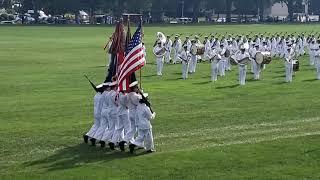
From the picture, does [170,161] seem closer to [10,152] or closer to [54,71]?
[10,152]

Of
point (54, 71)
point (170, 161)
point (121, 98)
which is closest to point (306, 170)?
point (170, 161)

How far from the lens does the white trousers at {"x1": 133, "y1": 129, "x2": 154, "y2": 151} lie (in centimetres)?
1984

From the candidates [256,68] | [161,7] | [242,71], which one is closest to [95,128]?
[242,71]

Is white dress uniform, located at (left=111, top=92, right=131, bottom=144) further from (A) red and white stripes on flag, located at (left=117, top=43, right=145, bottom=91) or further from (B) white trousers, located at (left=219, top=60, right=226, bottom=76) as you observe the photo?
(B) white trousers, located at (left=219, top=60, right=226, bottom=76)

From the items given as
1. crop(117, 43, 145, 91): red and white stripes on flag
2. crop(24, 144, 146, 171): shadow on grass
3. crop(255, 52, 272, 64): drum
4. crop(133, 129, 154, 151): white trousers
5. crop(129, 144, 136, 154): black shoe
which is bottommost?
crop(24, 144, 146, 171): shadow on grass

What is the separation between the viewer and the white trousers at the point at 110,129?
20.6 meters

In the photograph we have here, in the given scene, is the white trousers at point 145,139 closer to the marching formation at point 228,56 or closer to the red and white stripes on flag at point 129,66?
the red and white stripes on flag at point 129,66

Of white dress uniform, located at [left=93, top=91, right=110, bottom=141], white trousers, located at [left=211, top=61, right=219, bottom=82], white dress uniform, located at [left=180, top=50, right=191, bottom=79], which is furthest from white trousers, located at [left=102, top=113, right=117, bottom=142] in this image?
white dress uniform, located at [left=180, top=50, right=191, bottom=79]

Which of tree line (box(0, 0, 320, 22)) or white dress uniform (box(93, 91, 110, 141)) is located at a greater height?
tree line (box(0, 0, 320, 22))

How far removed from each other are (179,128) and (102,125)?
3668mm

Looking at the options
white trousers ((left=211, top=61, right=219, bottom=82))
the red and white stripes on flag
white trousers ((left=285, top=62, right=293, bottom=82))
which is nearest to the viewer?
the red and white stripes on flag

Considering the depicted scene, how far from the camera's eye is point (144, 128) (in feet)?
64.8

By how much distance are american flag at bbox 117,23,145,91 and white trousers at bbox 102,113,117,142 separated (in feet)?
3.08

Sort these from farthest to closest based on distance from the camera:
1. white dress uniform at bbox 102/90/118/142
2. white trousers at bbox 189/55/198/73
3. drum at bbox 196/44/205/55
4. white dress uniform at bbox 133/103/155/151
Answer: drum at bbox 196/44/205/55
white trousers at bbox 189/55/198/73
white dress uniform at bbox 102/90/118/142
white dress uniform at bbox 133/103/155/151
